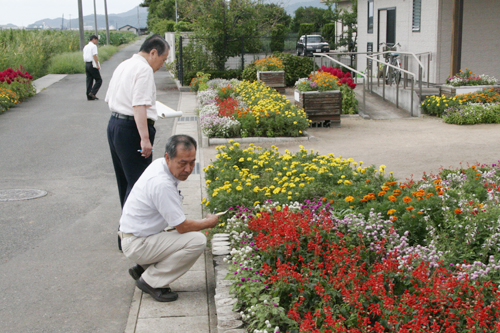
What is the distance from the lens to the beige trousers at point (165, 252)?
410 centimetres

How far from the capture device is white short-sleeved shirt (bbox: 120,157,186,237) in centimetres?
394

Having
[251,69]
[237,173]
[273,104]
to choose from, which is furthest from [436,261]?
[251,69]

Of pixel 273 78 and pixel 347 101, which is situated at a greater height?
pixel 273 78

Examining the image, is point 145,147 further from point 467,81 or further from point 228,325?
point 467,81

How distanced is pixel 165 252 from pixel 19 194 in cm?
398

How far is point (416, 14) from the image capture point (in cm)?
1761

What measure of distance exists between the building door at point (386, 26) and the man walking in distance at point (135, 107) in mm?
16342

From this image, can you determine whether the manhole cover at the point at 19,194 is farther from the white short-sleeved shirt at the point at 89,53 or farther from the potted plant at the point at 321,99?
the white short-sleeved shirt at the point at 89,53

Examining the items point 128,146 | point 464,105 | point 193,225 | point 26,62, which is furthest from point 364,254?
point 26,62

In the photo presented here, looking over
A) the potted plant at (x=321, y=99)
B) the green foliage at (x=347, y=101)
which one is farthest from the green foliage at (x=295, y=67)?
the potted plant at (x=321, y=99)

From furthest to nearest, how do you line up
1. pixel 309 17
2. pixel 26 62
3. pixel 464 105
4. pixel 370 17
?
1. pixel 309 17
2. pixel 26 62
3. pixel 370 17
4. pixel 464 105

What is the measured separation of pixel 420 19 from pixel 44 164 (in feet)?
41.8

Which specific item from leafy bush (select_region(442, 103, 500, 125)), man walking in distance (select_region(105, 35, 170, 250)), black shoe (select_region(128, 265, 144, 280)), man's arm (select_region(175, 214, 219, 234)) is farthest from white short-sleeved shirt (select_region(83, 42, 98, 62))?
man's arm (select_region(175, 214, 219, 234))

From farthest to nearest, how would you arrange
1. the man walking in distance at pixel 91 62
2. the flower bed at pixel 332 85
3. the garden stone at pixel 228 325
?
the man walking in distance at pixel 91 62 → the flower bed at pixel 332 85 → the garden stone at pixel 228 325
